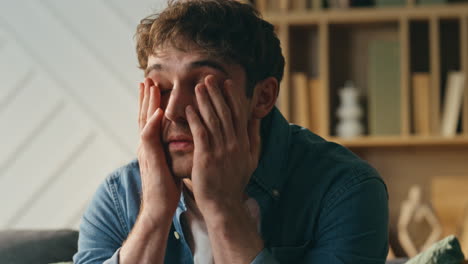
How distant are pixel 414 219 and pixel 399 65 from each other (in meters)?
0.67

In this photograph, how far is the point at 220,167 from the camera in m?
1.26

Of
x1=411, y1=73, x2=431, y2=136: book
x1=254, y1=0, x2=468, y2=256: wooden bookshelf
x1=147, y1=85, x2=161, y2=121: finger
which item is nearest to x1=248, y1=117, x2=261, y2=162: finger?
x1=147, y1=85, x2=161, y2=121: finger

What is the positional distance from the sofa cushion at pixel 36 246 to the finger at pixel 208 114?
0.54 m

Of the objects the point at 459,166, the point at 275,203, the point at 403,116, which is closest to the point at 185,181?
the point at 275,203

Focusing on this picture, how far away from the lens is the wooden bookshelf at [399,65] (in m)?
2.64

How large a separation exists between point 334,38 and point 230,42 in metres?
1.61

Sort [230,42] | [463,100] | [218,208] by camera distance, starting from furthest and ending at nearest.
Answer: [463,100]
[230,42]
[218,208]

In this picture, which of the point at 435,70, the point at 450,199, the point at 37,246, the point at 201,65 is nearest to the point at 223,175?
the point at 201,65

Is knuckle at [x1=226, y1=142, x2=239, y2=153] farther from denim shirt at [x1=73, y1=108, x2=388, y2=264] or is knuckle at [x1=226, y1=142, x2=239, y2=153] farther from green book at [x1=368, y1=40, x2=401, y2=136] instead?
green book at [x1=368, y1=40, x2=401, y2=136]

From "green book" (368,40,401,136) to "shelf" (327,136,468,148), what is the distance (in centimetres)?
4

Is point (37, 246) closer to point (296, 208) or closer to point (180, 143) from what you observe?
point (180, 143)

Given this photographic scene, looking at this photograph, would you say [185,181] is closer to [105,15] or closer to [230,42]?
[230,42]

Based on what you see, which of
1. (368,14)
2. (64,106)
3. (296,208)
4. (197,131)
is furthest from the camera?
(64,106)

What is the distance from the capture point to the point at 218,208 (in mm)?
1245
